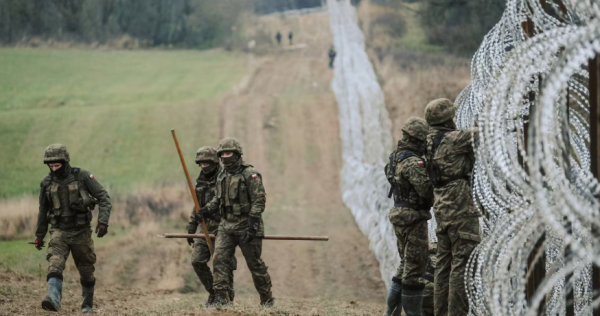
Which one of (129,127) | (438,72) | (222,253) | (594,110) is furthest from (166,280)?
(129,127)

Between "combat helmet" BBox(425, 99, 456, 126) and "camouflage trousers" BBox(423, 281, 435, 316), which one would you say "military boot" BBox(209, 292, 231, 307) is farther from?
"combat helmet" BBox(425, 99, 456, 126)

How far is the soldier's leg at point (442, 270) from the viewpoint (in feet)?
26.2

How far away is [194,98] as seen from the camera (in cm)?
3519

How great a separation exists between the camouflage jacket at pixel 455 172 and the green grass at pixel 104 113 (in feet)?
50.7

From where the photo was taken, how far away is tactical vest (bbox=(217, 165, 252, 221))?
9820mm

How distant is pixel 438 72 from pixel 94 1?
16.2 meters

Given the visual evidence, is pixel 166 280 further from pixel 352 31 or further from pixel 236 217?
pixel 352 31

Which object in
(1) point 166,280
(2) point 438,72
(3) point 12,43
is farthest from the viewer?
(3) point 12,43

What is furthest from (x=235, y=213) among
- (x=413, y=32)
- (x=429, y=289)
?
(x=413, y=32)

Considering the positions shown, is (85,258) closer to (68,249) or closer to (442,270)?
(68,249)

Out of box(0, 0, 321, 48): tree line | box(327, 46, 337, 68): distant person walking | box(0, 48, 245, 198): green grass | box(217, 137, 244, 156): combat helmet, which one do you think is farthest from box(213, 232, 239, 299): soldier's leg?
Answer: box(327, 46, 337, 68): distant person walking

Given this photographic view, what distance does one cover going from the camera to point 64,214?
981cm

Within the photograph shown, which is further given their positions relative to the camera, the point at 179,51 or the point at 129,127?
the point at 179,51

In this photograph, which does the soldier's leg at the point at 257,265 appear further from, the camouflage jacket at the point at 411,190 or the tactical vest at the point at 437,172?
the tactical vest at the point at 437,172
